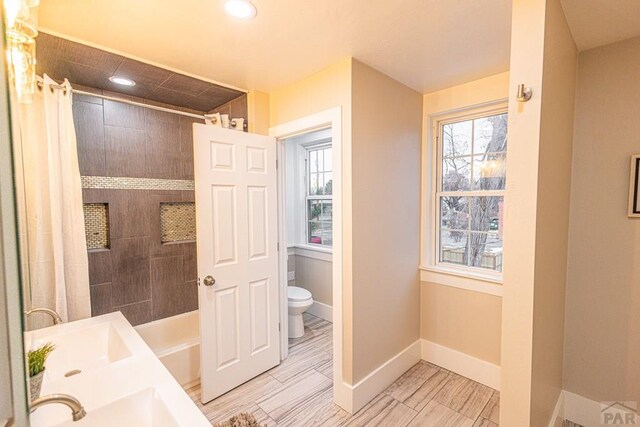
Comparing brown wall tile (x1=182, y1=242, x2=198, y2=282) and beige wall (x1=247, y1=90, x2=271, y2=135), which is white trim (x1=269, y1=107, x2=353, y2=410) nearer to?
beige wall (x1=247, y1=90, x2=271, y2=135)

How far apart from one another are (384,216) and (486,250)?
0.92 m

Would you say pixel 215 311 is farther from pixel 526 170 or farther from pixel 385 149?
Result: pixel 526 170

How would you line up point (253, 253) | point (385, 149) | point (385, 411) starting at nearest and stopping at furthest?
point (385, 411) < point (385, 149) < point (253, 253)

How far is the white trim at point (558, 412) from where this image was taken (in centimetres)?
165

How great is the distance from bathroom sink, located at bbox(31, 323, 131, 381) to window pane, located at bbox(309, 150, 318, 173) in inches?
110

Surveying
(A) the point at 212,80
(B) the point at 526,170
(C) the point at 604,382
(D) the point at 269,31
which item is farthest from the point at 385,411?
(A) the point at 212,80

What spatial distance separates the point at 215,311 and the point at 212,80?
1.72m

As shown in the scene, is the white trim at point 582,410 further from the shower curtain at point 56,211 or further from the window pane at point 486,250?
the shower curtain at point 56,211

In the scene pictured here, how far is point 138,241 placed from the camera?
8.00 ft

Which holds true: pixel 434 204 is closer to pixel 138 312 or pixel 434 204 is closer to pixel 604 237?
pixel 604 237

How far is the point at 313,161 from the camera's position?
3914 millimetres

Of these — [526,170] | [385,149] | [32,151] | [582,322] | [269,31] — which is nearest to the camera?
[526,170]

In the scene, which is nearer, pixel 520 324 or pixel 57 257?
pixel 520 324

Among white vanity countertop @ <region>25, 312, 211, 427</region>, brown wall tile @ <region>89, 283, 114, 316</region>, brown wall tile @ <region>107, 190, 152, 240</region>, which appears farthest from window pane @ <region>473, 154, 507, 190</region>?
brown wall tile @ <region>89, 283, 114, 316</region>
